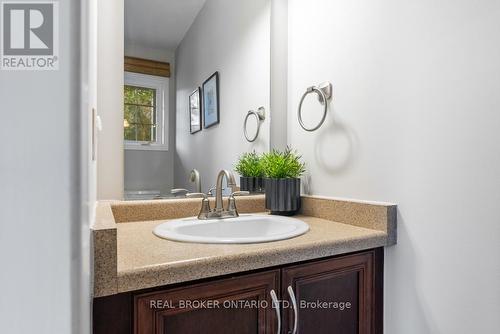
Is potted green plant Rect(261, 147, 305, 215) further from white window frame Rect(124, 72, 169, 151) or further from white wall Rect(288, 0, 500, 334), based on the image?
white window frame Rect(124, 72, 169, 151)

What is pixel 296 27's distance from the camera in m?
1.43

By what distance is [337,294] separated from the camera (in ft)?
3.16

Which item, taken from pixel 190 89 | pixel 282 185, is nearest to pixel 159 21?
pixel 190 89

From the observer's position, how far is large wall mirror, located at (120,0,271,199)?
4.07ft

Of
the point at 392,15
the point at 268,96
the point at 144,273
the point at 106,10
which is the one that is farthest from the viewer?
the point at 268,96

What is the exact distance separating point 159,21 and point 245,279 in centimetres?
110

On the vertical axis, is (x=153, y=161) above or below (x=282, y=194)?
above

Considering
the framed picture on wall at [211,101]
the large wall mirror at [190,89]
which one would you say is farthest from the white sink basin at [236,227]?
the framed picture on wall at [211,101]

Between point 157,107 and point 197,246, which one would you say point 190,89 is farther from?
point 197,246

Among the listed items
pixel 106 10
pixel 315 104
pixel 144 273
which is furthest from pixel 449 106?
pixel 106 10
